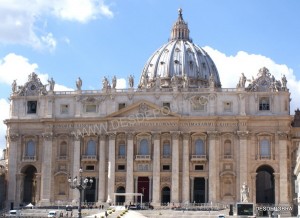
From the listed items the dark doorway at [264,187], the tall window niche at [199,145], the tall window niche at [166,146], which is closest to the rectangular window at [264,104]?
the tall window niche at [199,145]

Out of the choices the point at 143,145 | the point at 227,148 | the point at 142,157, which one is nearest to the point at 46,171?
the point at 142,157

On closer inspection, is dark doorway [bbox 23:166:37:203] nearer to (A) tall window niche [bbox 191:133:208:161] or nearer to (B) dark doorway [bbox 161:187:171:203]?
(B) dark doorway [bbox 161:187:171:203]

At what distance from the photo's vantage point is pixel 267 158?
91938mm

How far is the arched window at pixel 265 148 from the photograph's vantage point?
3632 inches

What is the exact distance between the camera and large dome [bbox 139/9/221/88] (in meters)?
127

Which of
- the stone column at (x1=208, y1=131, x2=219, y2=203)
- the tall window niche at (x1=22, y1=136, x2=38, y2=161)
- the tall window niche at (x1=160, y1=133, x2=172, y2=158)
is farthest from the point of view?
the tall window niche at (x1=22, y1=136, x2=38, y2=161)

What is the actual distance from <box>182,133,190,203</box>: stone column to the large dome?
3122 centimetres

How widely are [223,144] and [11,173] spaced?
3099 cm

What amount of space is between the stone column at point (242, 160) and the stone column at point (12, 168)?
3196cm

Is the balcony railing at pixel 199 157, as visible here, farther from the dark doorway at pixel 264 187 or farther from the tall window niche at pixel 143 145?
the dark doorway at pixel 264 187

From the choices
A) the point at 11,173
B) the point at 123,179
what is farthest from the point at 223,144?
the point at 11,173

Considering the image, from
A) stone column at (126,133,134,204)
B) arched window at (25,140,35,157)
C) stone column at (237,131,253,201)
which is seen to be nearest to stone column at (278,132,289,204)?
stone column at (237,131,253,201)

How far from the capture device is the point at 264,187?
105 meters

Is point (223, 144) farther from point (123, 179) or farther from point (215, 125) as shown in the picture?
point (123, 179)
